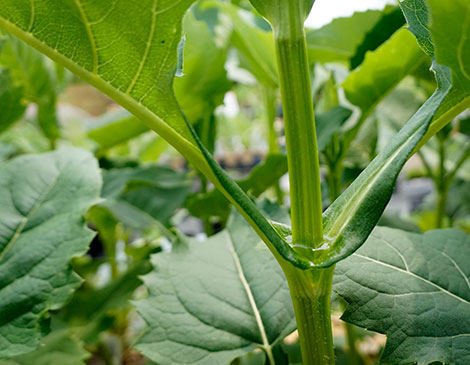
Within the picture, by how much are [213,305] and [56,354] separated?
0.71ft

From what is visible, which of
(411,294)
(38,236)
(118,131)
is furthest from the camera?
(118,131)

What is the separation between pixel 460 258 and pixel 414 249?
42 millimetres

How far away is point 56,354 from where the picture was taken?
22.1 inches

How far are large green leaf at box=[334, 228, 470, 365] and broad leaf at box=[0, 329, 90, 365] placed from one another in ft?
1.08

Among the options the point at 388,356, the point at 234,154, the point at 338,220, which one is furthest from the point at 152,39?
the point at 234,154

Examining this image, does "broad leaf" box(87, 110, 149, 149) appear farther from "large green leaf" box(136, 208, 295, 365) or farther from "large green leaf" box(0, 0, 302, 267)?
"large green leaf" box(0, 0, 302, 267)

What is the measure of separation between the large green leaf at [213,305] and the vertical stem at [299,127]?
4.6 inches

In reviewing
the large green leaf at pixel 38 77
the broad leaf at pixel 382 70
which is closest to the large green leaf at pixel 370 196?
the broad leaf at pixel 382 70

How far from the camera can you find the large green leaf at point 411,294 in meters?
0.36

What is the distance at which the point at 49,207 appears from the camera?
1.74 ft

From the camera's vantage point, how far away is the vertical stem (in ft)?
1.02

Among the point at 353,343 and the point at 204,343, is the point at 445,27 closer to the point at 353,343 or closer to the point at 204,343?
the point at 204,343

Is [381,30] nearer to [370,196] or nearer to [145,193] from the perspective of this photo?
[370,196]

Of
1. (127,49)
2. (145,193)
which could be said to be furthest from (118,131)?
(127,49)
